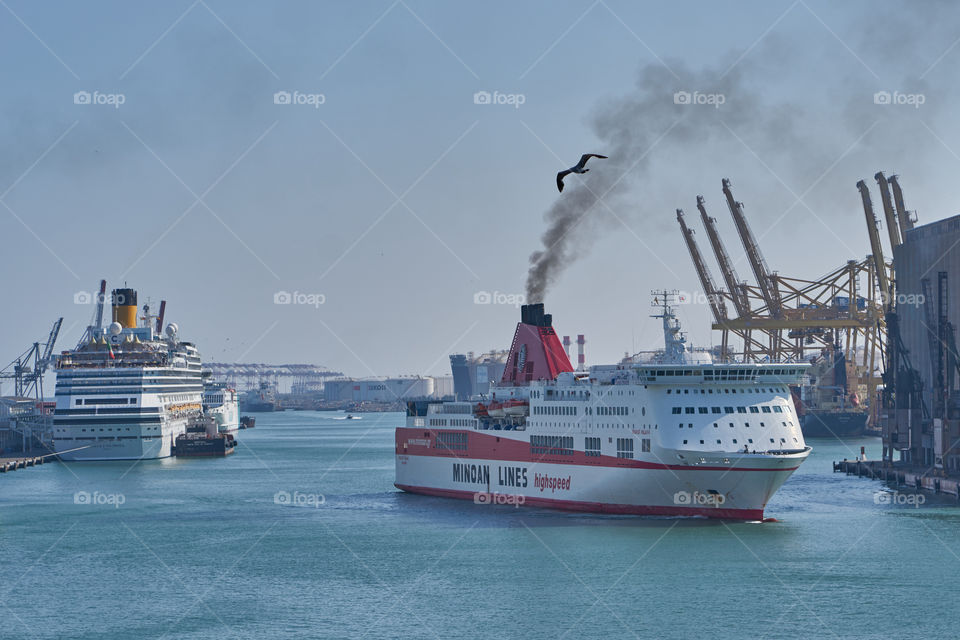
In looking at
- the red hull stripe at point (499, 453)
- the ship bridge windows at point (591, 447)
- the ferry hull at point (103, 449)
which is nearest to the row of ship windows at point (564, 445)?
the ship bridge windows at point (591, 447)

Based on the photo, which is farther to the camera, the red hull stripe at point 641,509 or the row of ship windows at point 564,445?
the row of ship windows at point 564,445

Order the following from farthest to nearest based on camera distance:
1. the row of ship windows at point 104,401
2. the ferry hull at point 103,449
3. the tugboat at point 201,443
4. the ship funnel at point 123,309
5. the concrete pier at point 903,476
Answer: the ship funnel at point 123,309
the tugboat at point 201,443
the row of ship windows at point 104,401
the ferry hull at point 103,449
the concrete pier at point 903,476

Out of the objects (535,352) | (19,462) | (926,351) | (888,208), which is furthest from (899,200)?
(19,462)

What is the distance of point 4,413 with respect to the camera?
381ft

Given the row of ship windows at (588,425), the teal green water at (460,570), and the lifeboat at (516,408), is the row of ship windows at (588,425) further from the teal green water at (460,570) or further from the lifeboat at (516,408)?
the teal green water at (460,570)

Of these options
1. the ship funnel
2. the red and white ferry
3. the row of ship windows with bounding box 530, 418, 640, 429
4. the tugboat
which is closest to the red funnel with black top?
the red and white ferry

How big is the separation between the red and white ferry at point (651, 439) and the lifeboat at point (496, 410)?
0.07m

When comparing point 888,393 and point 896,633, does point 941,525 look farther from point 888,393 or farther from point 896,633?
point 888,393

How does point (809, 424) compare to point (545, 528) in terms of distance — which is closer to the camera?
point (545, 528)

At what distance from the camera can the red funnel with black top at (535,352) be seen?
6103 cm

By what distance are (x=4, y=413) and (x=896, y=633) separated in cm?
9925

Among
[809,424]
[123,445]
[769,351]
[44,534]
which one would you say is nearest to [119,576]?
[44,534]

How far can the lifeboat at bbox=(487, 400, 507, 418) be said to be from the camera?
196 ft

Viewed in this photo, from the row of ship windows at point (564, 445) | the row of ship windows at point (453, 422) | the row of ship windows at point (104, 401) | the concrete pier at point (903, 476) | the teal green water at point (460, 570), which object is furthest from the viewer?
the row of ship windows at point (104, 401)
